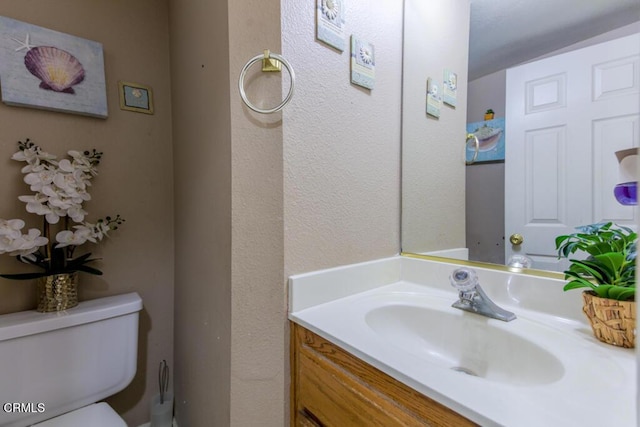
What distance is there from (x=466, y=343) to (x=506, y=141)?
62 cm

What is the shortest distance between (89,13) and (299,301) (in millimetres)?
1373

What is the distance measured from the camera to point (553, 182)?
73 cm

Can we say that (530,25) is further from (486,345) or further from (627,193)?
(486,345)

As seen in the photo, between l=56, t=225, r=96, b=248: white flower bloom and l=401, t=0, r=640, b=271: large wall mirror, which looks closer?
l=401, t=0, r=640, b=271: large wall mirror

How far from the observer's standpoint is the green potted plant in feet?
1.69

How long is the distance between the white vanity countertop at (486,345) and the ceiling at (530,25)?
0.64 meters

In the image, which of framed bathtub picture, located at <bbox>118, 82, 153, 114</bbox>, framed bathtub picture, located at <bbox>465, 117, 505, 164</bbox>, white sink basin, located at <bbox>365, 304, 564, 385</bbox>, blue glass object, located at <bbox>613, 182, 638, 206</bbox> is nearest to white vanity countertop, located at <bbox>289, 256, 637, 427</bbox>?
white sink basin, located at <bbox>365, 304, 564, 385</bbox>

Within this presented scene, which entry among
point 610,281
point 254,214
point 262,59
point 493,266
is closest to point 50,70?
point 262,59

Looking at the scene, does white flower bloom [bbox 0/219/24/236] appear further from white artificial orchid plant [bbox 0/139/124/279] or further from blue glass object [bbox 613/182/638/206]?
blue glass object [bbox 613/182/638/206]

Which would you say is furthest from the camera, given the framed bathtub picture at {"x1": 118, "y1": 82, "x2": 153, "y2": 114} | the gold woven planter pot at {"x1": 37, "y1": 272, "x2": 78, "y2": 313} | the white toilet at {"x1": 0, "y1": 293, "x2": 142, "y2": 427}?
the framed bathtub picture at {"x1": 118, "y1": 82, "x2": 153, "y2": 114}

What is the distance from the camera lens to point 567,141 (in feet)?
2.34

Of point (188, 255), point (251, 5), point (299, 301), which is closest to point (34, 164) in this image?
point (188, 255)

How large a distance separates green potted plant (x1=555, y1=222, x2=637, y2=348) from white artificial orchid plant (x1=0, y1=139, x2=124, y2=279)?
1.44 metres

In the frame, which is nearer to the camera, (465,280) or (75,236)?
(465,280)
